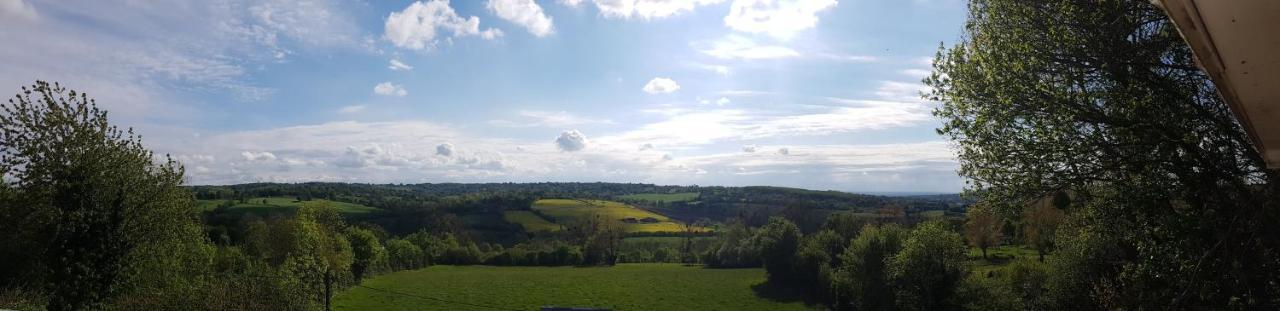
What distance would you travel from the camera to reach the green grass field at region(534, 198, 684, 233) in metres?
137

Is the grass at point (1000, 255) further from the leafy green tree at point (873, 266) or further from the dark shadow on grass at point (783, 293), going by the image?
the dark shadow on grass at point (783, 293)

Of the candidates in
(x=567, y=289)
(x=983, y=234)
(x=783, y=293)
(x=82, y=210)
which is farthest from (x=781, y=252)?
(x=82, y=210)

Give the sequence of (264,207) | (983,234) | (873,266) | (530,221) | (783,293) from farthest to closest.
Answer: (530,221)
(264,207)
(783,293)
(983,234)
(873,266)

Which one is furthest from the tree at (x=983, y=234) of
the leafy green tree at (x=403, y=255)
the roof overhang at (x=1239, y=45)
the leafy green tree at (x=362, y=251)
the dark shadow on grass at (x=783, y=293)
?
the leafy green tree at (x=403, y=255)

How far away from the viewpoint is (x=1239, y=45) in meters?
1.67

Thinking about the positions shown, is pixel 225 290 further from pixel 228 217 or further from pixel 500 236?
pixel 500 236

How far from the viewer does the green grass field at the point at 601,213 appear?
450 feet

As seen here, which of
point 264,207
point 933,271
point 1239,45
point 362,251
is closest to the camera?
point 1239,45

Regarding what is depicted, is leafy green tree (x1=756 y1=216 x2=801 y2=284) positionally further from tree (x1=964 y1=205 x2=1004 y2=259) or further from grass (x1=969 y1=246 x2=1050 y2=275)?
grass (x1=969 y1=246 x2=1050 y2=275)

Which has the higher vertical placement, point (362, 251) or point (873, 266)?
point (873, 266)

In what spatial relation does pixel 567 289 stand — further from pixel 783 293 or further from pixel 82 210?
pixel 82 210

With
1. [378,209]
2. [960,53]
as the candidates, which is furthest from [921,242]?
[378,209]

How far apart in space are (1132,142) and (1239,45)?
10037 mm

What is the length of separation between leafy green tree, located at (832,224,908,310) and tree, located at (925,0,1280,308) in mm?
30883
